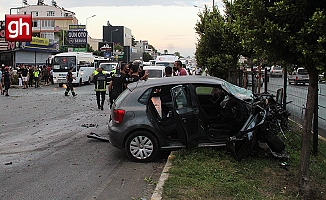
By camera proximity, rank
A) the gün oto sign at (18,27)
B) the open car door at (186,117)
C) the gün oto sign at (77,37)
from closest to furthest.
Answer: the open car door at (186,117) → the gün oto sign at (18,27) → the gün oto sign at (77,37)

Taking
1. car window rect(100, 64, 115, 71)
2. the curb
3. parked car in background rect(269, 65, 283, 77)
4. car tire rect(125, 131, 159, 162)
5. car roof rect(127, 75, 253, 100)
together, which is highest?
car window rect(100, 64, 115, 71)

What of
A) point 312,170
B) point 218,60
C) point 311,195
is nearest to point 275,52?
point 311,195

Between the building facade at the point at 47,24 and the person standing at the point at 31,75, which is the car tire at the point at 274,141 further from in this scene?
the building facade at the point at 47,24

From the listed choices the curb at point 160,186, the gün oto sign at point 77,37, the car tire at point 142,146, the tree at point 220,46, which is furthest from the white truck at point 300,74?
the gün oto sign at point 77,37

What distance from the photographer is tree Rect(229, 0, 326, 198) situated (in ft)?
15.9

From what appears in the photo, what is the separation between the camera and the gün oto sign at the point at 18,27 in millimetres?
42406

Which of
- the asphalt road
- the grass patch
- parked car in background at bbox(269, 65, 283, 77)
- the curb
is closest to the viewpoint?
the curb

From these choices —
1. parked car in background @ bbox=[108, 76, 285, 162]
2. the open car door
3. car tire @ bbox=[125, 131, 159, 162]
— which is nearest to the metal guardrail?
parked car in background @ bbox=[108, 76, 285, 162]

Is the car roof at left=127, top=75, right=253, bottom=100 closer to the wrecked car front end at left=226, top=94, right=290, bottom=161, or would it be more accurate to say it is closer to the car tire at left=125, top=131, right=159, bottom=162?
the wrecked car front end at left=226, top=94, right=290, bottom=161

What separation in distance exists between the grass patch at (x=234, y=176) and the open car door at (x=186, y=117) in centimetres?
30

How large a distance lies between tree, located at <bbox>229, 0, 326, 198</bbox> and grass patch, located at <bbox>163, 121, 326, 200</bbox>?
0.53 meters

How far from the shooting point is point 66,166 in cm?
772

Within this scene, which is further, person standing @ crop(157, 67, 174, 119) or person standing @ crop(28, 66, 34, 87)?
person standing @ crop(28, 66, 34, 87)

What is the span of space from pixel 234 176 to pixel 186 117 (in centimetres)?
149
